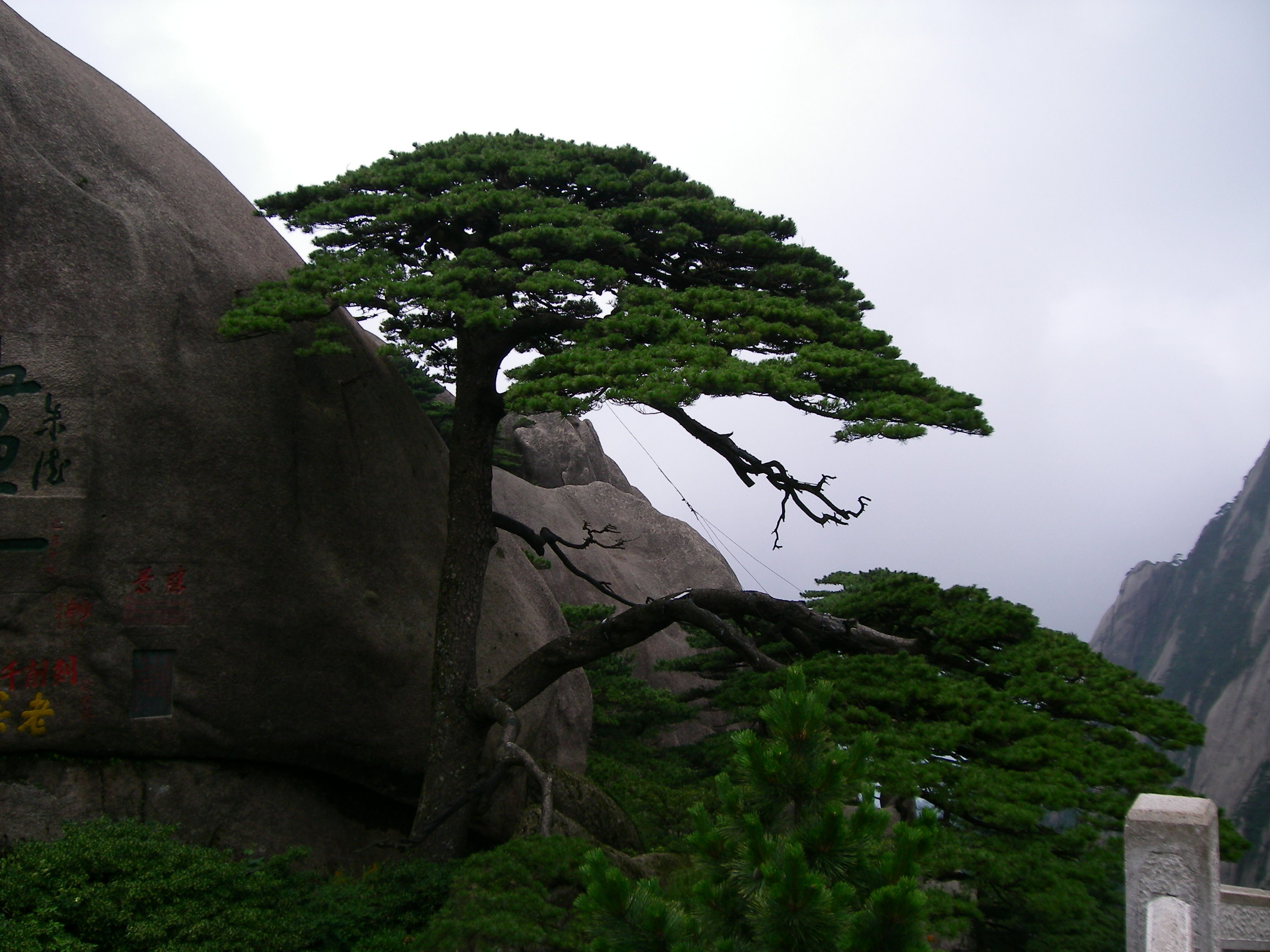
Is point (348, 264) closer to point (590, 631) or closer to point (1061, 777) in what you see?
point (590, 631)

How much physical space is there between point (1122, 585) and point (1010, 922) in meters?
23.8

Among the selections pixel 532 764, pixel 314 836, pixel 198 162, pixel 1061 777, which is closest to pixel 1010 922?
pixel 1061 777

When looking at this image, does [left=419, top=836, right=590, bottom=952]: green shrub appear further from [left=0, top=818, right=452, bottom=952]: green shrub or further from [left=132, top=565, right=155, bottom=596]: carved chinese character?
[left=132, top=565, right=155, bottom=596]: carved chinese character

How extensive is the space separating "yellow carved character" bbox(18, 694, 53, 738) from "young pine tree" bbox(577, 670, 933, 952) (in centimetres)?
494

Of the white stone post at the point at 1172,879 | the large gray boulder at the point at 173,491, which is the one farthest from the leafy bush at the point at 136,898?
the white stone post at the point at 1172,879

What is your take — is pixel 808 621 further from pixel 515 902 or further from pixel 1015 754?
pixel 515 902

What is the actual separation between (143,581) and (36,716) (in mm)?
1116

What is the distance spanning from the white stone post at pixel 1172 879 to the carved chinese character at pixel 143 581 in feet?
20.9

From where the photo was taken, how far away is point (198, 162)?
7.92m

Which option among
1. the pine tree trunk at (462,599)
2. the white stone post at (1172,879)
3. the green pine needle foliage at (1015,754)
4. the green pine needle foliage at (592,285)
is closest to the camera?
the white stone post at (1172,879)

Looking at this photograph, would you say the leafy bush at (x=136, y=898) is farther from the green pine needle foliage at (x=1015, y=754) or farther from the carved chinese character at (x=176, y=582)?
the green pine needle foliage at (x=1015, y=754)

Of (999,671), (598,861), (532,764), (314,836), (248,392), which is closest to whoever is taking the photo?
(598,861)

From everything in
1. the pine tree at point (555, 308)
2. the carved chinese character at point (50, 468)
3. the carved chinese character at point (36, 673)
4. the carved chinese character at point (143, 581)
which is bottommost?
the carved chinese character at point (36, 673)

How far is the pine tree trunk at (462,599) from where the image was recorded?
712 cm
